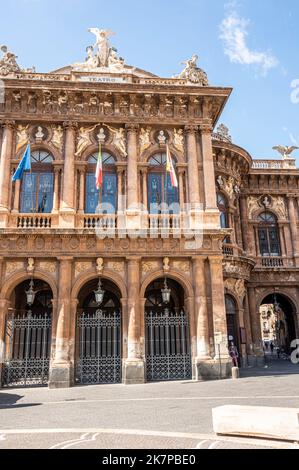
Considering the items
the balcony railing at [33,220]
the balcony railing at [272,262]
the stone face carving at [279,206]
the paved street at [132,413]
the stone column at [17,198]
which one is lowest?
the paved street at [132,413]

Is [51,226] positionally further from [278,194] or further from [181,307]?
[278,194]

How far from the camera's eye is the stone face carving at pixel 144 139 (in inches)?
762

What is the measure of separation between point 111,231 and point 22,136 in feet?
21.3

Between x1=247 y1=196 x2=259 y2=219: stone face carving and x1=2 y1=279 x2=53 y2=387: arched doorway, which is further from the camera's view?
x1=247 y1=196 x2=259 y2=219: stone face carving

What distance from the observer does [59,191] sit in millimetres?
18438

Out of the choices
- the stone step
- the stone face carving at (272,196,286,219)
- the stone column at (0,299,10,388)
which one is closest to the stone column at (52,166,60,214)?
the stone column at (0,299,10,388)

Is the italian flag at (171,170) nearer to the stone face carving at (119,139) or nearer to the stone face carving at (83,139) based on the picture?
the stone face carving at (119,139)

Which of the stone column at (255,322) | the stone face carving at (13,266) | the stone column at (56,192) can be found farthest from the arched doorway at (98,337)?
the stone column at (255,322)

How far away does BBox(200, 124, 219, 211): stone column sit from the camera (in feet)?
61.0

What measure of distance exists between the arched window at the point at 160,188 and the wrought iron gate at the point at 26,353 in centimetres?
707

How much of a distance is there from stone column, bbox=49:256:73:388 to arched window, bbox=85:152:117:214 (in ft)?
9.80

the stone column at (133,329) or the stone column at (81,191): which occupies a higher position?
the stone column at (81,191)

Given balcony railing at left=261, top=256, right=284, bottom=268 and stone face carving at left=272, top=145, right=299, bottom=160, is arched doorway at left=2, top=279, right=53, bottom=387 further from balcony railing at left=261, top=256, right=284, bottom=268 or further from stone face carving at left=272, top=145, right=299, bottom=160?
stone face carving at left=272, top=145, right=299, bottom=160
